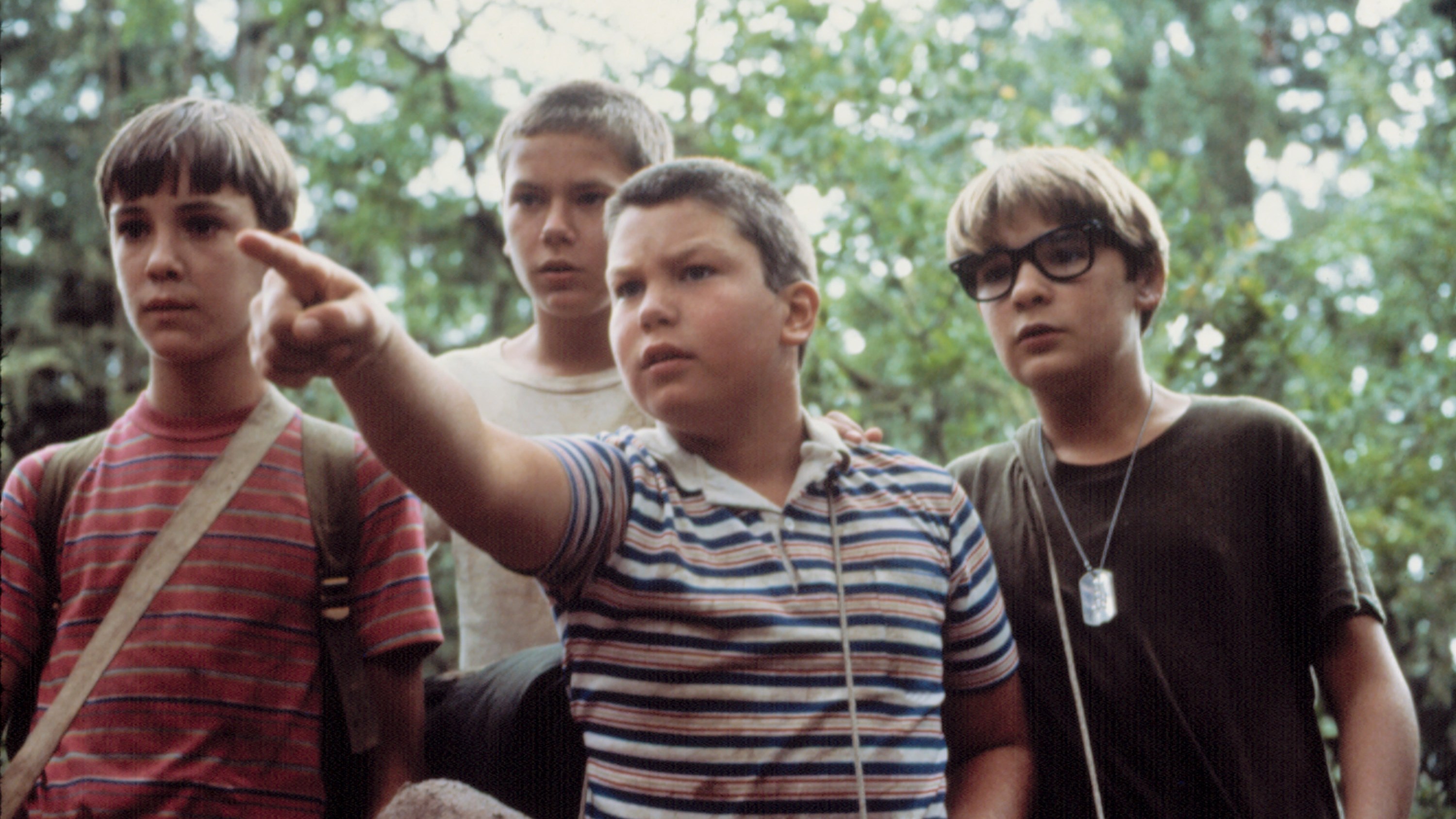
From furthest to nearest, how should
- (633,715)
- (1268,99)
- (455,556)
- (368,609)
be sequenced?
(1268,99), (455,556), (368,609), (633,715)

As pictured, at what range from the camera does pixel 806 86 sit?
4418mm

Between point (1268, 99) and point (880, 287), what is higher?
point (1268, 99)

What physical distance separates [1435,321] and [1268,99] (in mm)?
6840

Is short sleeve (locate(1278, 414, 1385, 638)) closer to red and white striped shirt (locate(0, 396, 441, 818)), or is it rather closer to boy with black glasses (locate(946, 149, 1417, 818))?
boy with black glasses (locate(946, 149, 1417, 818))

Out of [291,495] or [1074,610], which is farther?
[1074,610]

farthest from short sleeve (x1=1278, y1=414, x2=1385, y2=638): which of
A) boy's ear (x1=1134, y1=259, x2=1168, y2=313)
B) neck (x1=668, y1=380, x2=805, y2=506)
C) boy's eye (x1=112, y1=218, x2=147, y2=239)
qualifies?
boy's eye (x1=112, y1=218, x2=147, y2=239)

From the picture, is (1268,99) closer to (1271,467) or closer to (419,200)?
(419,200)

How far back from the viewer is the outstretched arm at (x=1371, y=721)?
193 cm

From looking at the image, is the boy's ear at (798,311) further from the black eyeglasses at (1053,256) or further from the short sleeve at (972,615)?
the black eyeglasses at (1053,256)

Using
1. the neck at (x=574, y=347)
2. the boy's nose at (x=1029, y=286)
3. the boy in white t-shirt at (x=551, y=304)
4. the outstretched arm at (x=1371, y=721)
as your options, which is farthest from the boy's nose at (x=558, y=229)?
the outstretched arm at (x=1371, y=721)

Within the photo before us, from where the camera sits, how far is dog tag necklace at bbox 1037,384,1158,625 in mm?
2020

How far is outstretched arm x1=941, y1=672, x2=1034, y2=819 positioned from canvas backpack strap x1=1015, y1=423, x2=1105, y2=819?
15 centimetres

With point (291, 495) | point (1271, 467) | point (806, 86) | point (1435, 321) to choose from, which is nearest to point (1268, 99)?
point (1435, 321)

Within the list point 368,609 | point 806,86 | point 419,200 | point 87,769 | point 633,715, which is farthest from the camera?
point 419,200
